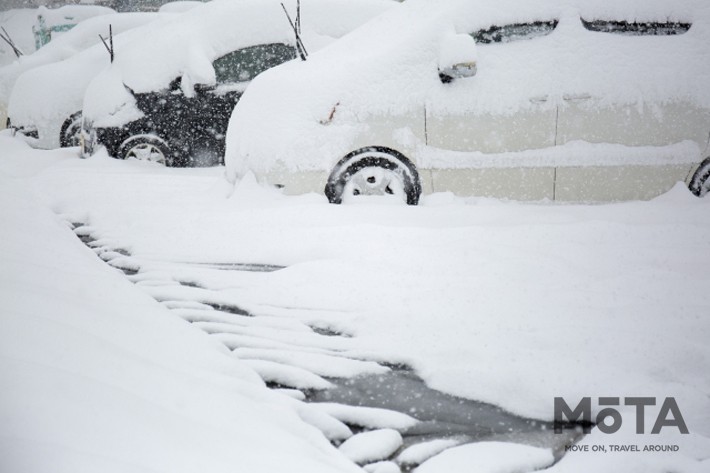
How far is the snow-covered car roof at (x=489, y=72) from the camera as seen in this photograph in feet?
15.4

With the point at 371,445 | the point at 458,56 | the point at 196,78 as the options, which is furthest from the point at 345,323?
the point at 196,78

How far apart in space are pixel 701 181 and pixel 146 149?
6283 millimetres

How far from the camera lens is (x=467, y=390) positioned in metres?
2.51

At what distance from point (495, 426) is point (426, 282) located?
1357 mm

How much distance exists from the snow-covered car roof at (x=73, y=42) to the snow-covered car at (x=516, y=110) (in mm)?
7604

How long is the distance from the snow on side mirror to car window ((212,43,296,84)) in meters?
3.23

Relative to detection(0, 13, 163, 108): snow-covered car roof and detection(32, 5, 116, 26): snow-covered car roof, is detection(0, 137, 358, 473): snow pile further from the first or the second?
detection(32, 5, 116, 26): snow-covered car roof

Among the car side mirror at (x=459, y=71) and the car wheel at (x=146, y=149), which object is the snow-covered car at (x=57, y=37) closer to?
the car wheel at (x=146, y=149)

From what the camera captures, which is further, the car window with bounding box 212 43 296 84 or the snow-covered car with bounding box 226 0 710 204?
the car window with bounding box 212 43 296 84

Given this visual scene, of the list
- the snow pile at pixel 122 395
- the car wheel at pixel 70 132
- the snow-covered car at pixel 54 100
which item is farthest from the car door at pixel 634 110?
the car wheel at pixel 70 132

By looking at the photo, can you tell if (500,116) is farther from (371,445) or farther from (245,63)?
(245,63)

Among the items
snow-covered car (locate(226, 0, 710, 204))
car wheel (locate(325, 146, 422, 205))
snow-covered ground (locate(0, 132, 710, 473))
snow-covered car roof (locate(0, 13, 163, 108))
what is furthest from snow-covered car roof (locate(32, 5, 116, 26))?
car wheel (locate(325, 146, 422, 205))

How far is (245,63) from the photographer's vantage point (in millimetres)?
7352

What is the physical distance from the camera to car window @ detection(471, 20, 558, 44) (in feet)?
15.9
